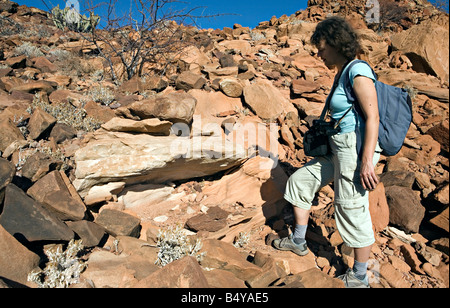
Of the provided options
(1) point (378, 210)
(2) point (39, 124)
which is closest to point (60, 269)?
(2) point (39, 124)

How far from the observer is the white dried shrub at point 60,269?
1.99 metres

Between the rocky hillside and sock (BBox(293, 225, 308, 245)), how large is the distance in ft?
0.60

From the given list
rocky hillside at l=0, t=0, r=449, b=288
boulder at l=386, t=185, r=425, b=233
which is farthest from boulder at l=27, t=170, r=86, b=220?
boulder at l=386, t=185, r=425, b=233

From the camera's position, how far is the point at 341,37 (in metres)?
1.98

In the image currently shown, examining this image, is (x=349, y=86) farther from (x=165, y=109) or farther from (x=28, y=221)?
(x=28, y=221)

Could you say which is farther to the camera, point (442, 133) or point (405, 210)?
point (442, 133)

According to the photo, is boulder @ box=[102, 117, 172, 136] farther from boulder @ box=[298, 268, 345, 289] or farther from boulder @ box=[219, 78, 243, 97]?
boulder @ box=[298, 268, 345, 289]

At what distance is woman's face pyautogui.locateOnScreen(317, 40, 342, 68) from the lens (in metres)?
2.06

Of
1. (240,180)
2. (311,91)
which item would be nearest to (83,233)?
(240,180)

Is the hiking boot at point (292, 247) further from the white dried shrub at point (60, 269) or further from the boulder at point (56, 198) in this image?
the boulder at point (56, 198)

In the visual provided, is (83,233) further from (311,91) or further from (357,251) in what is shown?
(311,91)

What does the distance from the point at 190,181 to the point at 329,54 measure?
2494 millimetres

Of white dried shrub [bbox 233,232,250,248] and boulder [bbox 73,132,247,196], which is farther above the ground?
boulder [bbox 73,132,247,196]
